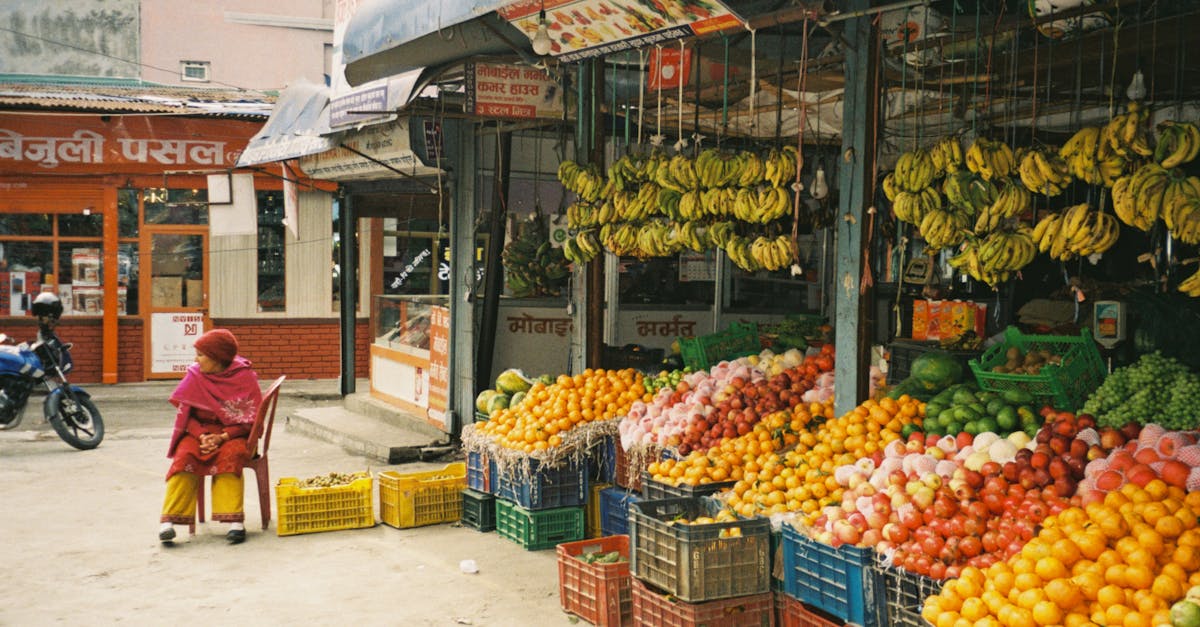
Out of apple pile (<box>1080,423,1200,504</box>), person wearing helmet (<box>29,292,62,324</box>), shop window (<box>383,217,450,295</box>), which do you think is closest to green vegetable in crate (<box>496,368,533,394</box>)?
apple pile (<box>1080,423,1200,504</box>)

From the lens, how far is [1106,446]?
503cm

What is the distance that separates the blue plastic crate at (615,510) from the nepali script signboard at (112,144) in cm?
1134

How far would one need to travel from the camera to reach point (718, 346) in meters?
8.48

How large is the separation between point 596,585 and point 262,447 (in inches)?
131

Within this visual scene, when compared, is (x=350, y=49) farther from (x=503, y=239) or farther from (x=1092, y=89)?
(x=1092, y=89)

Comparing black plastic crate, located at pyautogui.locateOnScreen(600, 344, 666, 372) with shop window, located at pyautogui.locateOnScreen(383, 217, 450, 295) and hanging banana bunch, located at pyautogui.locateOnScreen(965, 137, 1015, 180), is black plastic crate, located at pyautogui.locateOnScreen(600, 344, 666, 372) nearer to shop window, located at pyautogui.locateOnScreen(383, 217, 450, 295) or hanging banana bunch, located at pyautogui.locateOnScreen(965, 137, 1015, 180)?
hanging banana bunch, located at pyautogui.locateOnScreen(965, 137, 1015, 180)

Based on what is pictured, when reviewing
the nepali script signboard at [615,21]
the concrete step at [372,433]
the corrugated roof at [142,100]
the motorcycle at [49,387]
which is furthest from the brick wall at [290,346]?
the nepali script signboard at [615,21]

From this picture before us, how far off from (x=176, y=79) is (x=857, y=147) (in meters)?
19.9

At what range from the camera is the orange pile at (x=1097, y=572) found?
3852 millimetres

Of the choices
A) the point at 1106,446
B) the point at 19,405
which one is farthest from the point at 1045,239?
the point at 19,405

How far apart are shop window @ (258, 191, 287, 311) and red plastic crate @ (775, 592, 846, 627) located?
13.0 m

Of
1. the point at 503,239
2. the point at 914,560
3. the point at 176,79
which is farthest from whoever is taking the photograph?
the point at 176,79

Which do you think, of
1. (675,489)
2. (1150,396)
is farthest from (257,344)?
(1150,396)

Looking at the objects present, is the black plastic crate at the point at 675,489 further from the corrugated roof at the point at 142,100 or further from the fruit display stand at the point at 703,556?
the corrugated roof at the point at 142,100
